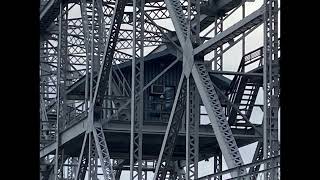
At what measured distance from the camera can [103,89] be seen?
129ft

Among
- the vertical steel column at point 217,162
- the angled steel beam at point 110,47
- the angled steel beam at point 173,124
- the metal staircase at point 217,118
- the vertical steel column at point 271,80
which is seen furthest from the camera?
the vertical steel column at point 217,162

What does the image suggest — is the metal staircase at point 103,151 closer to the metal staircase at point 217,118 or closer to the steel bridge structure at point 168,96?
the steel bridge structure at point 168,96

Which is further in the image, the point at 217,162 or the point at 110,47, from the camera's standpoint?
the point at 217,162

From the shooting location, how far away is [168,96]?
44.9m

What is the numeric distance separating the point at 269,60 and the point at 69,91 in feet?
84.7

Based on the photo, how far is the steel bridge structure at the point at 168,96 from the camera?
1057 inches

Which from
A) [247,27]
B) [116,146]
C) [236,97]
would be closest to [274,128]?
[247,27]

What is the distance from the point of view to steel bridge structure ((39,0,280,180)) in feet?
88.1

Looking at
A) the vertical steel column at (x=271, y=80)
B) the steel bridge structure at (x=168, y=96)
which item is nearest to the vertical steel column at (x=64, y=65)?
the steel bridge structure at (x=168, y=96)

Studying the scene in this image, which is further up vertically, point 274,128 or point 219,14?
point 219,14

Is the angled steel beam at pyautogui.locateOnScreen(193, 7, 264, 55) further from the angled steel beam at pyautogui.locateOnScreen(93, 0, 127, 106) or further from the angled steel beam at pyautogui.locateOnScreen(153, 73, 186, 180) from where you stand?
the angled steel beam at pyautogui.locateOnScreen(93, 0, 127, 106)

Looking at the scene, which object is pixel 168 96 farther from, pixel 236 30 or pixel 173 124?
pixel 236 30

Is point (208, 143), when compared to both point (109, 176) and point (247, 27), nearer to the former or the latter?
point (109, 176)

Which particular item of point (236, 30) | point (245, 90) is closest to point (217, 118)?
point (236, 30)
